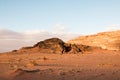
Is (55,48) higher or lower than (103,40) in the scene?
lower

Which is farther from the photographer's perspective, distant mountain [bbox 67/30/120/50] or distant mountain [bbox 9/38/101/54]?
distant mountain [bbox 9/38/101/54]

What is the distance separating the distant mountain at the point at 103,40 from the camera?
3588 centimetres

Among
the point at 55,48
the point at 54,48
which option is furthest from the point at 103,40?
the point at 54,48

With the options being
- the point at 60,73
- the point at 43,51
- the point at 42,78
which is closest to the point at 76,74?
the point at 60,73

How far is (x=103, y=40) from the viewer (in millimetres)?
37156

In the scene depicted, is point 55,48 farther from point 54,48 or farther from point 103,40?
point 103,40

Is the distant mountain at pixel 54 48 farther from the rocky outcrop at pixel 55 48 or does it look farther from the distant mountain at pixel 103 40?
the distant mountain at pixel 103 40

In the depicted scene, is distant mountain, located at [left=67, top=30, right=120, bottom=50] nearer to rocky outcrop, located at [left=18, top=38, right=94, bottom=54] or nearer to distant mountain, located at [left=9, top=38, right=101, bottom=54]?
distant mountain, located at [left=9, top=38, right=101, bottom=54]

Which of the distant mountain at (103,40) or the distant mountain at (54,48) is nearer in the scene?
the distant mountain at (103,40)

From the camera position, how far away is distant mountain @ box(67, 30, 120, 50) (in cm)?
3588

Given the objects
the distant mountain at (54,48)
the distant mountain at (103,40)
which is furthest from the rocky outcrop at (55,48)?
the distant mountain at (103,40)

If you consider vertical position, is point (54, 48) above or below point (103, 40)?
below

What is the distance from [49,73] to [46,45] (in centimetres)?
2085

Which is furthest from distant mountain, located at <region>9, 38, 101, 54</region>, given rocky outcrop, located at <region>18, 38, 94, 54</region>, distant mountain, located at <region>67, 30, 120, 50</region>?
distant mountain, located at <region>67, 30, 120, 50</region>
